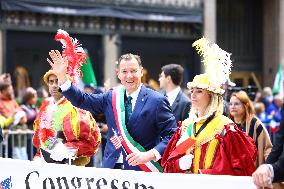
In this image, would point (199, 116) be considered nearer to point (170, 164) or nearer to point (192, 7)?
point (170, 164)

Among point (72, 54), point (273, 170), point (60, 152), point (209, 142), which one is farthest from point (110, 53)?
point (273, 170)

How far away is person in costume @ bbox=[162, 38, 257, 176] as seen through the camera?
5223mm

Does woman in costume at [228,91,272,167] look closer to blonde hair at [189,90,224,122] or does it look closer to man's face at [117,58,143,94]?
blonde hair at [189,90,224,122]

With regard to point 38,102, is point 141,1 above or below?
above

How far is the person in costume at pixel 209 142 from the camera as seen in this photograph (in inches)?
206

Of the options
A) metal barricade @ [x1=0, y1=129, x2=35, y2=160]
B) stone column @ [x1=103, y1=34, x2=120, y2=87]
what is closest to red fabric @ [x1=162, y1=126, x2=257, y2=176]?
metal barricade @ [x1=0, y1=129, x2=35, y2=160]

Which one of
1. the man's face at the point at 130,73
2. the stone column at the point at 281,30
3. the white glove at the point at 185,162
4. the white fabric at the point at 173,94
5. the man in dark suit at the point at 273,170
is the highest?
the stone column at the point at 281,30

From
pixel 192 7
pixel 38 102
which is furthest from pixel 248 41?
pixel 38 102

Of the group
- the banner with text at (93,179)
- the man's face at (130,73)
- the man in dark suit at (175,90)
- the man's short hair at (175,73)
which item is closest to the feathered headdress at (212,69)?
the man's face at (130,73)

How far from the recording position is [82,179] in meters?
5.09

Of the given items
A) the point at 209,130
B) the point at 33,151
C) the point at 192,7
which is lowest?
the point at 33,151

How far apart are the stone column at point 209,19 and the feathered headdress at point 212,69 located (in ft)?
50.7

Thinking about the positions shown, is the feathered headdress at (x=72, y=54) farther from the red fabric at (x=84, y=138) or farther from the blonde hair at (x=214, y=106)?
the blonde hair at (x=214, y=106)

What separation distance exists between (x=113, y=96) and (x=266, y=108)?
9.19m
